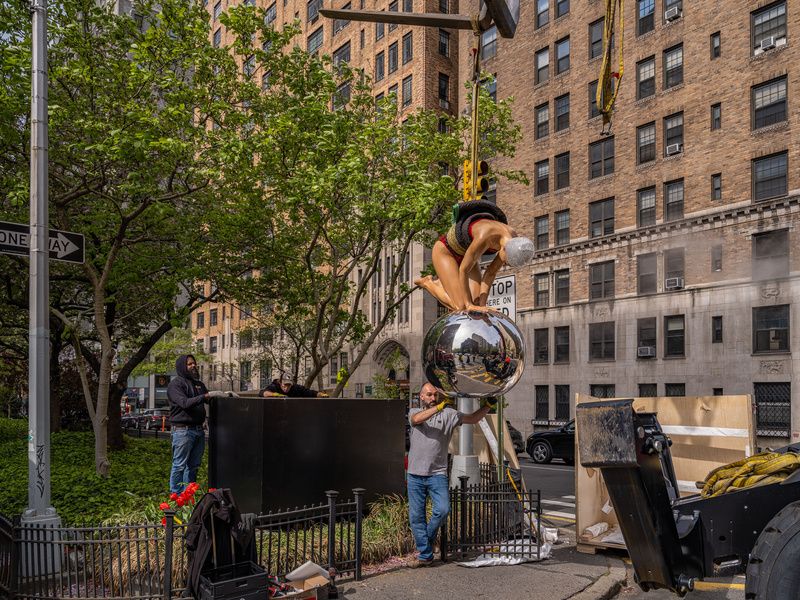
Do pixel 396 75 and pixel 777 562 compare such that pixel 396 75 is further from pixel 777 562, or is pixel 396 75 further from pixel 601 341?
pixel 777 562

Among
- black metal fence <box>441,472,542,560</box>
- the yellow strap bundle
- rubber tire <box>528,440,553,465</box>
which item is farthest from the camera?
rubber tire <box>528,440,553,465</box>

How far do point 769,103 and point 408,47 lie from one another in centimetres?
2334

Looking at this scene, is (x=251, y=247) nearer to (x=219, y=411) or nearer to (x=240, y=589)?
(x=219, y=411)

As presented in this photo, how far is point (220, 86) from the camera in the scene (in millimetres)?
13922

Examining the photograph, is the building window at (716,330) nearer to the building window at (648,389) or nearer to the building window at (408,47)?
the building window at (648,389)

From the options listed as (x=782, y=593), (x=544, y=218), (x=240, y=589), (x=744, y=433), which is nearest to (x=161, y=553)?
(x=240, y=589)

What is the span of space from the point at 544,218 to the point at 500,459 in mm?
28530

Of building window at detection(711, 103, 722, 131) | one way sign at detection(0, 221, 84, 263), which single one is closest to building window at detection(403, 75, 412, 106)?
building window at detection(711, 103, 722, 131)

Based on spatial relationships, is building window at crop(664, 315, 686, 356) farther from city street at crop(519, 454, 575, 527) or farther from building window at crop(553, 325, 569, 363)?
city street at crop(519, 454, 575, 527)

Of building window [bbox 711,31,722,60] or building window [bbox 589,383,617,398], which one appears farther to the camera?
building window [bbox 589,383,617,398]

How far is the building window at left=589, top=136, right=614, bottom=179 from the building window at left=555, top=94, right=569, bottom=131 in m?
2.31

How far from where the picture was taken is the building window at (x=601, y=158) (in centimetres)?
3375

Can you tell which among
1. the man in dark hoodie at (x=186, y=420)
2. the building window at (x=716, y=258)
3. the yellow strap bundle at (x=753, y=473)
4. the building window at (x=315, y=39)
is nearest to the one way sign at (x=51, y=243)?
the man in dark hoodie at (x=186, y=420)

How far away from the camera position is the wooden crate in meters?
8.67
